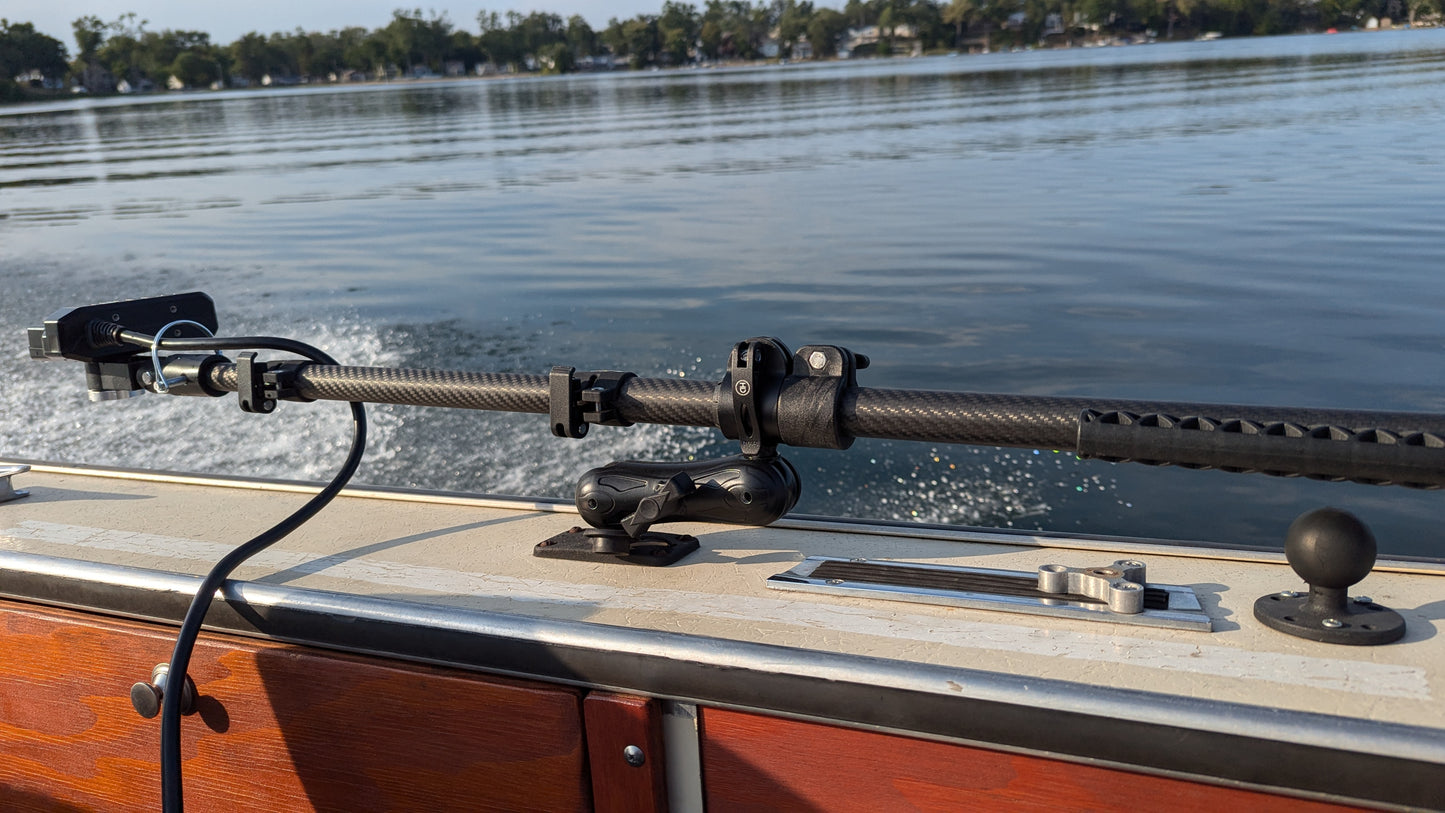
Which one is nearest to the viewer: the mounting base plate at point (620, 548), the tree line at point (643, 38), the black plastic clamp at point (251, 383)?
the mounting base plate at point (620, 548)

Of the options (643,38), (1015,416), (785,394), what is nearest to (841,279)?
(785,394)

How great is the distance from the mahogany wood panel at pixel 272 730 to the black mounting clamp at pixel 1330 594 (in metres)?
0.80

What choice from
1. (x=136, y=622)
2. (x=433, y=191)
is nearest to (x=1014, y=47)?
(x=433, y=191)

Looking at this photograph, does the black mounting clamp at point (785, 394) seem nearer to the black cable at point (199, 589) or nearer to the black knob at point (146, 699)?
the black cable at point (199, 589)

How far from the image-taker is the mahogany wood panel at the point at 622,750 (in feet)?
4.22

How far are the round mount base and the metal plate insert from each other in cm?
7

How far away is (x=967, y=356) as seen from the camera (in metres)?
6.36

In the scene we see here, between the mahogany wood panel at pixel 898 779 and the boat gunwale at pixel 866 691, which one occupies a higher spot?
the boat gunwale at pixel 866 691

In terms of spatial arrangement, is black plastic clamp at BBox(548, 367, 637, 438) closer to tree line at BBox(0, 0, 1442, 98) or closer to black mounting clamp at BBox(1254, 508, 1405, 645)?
black mounting clamp at BBox(1254, 508, 1405, 645)

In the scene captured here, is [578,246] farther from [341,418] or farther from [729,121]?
[729,121]

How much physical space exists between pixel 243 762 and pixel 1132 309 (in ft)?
21.6

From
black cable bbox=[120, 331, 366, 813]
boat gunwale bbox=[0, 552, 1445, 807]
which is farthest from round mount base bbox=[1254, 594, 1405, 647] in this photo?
black cable bbox=[120, 331, 366, 813]

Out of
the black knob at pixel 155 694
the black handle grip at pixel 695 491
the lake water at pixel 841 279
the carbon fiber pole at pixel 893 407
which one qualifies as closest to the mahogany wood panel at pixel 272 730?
the black knob at pixel 155 694

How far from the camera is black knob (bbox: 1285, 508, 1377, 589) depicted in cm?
112
